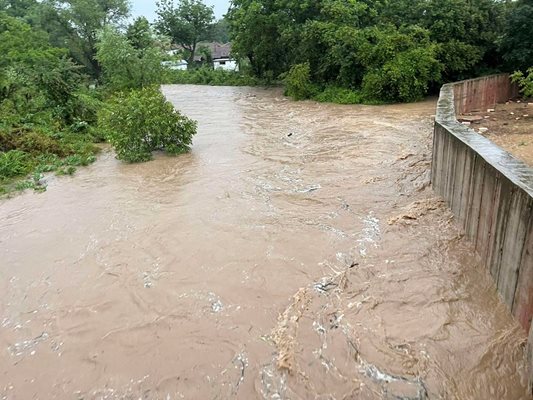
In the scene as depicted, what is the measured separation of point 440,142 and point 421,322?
439cm

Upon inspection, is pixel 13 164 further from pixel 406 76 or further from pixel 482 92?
pixel 482 92

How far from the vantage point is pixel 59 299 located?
5715 mm

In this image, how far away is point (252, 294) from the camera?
5496mm

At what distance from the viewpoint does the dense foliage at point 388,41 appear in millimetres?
18812

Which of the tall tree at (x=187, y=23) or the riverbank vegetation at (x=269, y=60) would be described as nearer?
the riverbank vegetation at (x=269, y=60)

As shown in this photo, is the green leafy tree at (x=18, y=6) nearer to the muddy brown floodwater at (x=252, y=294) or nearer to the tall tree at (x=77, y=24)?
the tall tree at (x=77, y=24)

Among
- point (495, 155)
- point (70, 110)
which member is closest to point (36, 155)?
point (70, 110)

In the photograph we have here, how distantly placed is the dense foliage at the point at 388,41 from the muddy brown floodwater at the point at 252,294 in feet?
33.8

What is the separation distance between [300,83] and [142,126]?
12825 mm

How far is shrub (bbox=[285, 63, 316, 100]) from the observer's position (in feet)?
75.5

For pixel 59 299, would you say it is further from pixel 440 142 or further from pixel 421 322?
pixel 440 142

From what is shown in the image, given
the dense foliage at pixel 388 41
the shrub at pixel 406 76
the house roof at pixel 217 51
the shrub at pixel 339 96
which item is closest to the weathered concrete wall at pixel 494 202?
the shrub at pixel 406 76

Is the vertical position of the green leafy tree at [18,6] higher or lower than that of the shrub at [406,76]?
higher

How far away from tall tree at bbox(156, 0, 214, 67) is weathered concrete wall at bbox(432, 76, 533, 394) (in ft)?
161
